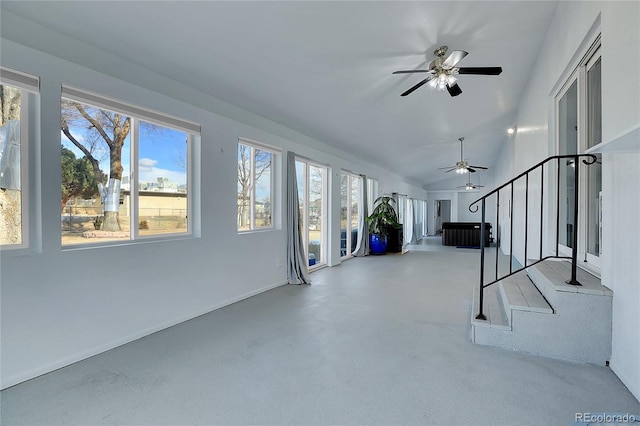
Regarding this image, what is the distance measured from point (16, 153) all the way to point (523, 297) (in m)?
4.21

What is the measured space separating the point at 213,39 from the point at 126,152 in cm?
138

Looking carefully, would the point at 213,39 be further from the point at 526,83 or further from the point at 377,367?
the point at 526,83

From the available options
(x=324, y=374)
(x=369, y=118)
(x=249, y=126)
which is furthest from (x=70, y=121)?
(x=369, y=118)

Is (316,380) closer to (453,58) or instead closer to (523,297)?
(523,297)

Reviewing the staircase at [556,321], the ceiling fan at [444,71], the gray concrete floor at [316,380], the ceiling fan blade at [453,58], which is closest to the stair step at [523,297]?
the staircase at [556,321]

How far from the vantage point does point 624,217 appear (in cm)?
197

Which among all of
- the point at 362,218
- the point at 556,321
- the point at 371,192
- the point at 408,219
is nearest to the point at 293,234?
the point at 362,218

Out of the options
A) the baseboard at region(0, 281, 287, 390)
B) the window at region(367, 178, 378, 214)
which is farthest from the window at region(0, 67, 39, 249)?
the window at region(367, 178, 378, 214)

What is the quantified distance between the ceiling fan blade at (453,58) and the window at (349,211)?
4182mm

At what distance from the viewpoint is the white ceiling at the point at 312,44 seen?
92.6 inches

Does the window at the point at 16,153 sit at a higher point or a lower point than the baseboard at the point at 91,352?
higher

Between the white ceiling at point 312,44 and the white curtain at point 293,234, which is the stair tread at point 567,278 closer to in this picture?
the white ceiling at point 312,44

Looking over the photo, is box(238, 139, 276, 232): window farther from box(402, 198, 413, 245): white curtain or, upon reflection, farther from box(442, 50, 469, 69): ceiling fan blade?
box(402, 198, 413, 245): white curtain

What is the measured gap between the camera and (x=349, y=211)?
7770 millimetres
